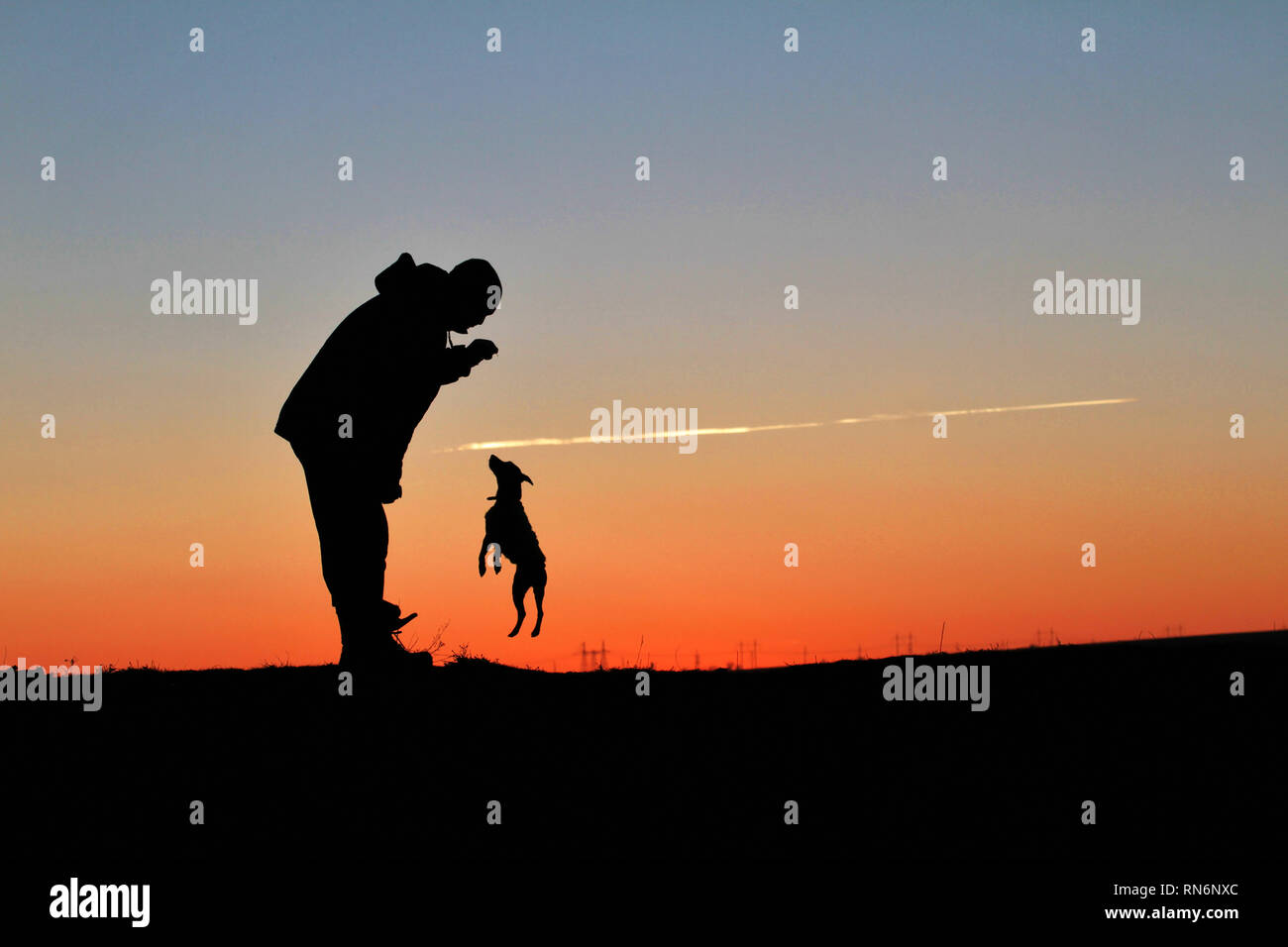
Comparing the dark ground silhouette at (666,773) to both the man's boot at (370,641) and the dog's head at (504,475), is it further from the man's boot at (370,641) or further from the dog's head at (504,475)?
the dog's head at (504,475)

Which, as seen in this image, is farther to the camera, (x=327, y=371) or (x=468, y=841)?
(x=327, y=371)

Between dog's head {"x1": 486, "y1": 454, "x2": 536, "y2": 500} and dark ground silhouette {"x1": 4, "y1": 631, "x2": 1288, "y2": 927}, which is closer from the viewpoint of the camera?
dark ground silhouette {"x1": 4, "y1": 631, "x2": 1288, "y2": 927}

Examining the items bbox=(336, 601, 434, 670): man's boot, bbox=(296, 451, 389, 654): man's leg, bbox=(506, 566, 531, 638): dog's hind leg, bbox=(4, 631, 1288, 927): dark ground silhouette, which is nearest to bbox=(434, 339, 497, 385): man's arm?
bbox=(296, 451, 389, 654): man's leg

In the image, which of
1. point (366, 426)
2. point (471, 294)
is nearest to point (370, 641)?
point (366, 426)

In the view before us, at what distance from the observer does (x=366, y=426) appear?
10344mm

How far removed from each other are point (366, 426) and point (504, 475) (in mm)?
3485

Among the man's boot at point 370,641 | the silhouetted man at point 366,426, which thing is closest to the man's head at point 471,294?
the silhouetted man at point 366,426

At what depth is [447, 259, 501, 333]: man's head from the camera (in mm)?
10672

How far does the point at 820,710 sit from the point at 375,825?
3420 mm

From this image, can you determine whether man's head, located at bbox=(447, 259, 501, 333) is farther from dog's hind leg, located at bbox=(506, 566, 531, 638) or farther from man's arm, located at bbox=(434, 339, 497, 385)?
dog's hind leg, located at bbox=(506, 566, 531, 638)

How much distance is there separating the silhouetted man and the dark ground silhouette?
71 centimetres

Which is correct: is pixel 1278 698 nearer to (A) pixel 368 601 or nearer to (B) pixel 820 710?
(B) pixel 820 710
